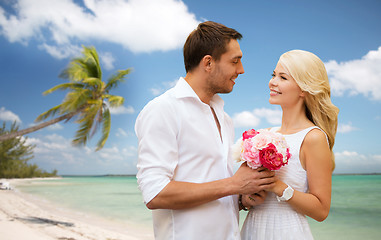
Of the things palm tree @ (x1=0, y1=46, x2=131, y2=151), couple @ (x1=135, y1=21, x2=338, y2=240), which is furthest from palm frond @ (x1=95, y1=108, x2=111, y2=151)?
couple @ (x1=135, y1=21, x2=338, y2=240)

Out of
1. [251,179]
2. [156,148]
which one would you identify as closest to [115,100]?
[156,148]

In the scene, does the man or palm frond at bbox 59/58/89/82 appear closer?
the man

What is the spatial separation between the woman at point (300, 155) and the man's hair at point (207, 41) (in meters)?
0.52

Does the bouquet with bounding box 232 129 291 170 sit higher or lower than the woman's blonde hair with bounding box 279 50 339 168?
lower

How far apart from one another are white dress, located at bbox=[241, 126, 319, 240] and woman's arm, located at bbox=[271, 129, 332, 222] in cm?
7

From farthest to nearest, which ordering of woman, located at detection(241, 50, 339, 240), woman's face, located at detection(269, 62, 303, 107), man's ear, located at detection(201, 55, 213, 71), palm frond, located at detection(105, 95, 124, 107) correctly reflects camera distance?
1. palm frond, located at detection(105, 95, 124, 107)
2. woman's face, located at detection(269, 62, 303, 107)
3. man's ear, located at detection(201, 55, 213, 71)
4. woman, located at detection(241, 50, 339, 240)

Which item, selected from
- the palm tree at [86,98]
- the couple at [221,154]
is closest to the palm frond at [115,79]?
the palm tree at [86,98]

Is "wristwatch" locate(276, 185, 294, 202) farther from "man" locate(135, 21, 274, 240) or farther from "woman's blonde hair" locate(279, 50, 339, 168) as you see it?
"woman's blonde hair" locate(279, 50, 339, 168)

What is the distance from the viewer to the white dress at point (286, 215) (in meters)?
2.67

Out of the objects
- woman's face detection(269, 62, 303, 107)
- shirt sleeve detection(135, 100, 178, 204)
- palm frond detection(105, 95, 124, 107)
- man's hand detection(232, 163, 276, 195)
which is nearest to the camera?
A: shirt sleeve detection(135, 100, 178, 204)

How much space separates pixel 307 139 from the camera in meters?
2.72

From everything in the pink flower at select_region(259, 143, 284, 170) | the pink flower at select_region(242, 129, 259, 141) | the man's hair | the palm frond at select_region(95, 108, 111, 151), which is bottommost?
the pink flower at select_region(259, 143, 284, 170)

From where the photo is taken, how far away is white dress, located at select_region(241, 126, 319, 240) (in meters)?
2.67

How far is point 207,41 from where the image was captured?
272 cm
